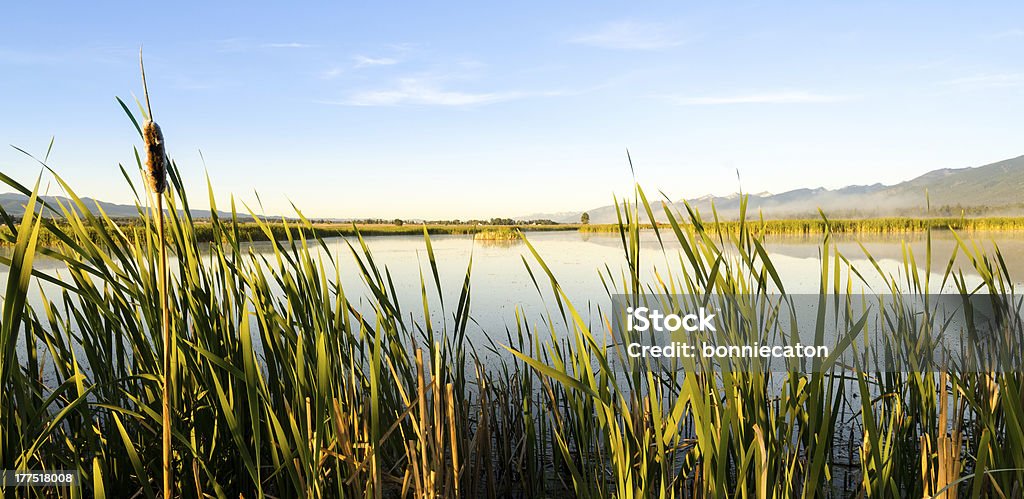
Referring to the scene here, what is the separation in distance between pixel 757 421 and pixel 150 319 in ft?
4.92

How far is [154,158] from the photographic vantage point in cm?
75

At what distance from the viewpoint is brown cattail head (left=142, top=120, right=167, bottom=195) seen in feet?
2.44

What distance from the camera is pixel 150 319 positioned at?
160cm

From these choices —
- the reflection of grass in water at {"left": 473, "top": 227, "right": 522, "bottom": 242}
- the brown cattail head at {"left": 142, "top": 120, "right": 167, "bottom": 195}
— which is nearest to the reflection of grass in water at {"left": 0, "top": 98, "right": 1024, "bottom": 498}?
the brown cattail head at {"left": 142, "top": 120, "right": 167, "bottom": 195}

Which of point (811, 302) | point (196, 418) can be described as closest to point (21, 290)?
point (196, 418)

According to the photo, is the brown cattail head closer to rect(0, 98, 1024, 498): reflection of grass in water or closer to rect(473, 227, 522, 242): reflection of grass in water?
rect(0, 98, 1024, 498): reflection of grass in water

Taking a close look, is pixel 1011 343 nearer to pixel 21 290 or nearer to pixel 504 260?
pixel 21 290

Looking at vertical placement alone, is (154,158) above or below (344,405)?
above

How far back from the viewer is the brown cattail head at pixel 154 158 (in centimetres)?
74

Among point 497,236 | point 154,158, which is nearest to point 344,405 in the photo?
point 154,158

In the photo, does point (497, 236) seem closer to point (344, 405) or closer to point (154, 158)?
point (344, 405)

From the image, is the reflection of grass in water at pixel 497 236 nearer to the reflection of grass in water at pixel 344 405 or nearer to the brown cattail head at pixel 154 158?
the reflection of grass in water at pixel 344 405

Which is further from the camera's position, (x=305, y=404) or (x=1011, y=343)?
(x=1011, y=343)

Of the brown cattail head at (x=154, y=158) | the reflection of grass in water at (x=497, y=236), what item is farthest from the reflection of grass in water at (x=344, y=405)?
the reflection of grass in water at (x=497, y=236)
